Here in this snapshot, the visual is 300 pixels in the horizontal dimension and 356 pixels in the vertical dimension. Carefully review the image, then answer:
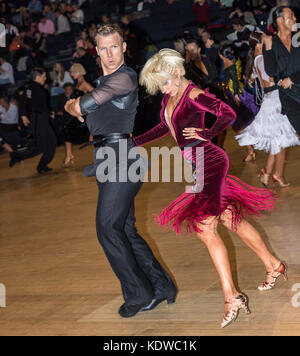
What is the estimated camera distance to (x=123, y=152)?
3344 mm

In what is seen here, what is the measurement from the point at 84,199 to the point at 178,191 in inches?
48.3

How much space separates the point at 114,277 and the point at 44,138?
5881 millimetres

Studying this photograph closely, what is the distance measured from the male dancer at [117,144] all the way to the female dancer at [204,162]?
0.60 ft

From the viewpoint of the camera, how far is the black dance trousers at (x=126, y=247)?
329 cm

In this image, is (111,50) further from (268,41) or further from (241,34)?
(241,34)

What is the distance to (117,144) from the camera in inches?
131

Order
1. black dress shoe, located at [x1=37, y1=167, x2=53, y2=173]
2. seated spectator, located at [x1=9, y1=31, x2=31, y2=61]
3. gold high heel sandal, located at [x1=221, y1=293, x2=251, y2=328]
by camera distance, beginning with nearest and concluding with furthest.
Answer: gold high heel sandal, located at [x1=221, y1=293, x2=251, y2=328] < black dress shoe, located at [x1=37, y1=167, x2=53, y2=173] < seated spectator, located at [x1=9, y1=31, x2=31, y2=61]

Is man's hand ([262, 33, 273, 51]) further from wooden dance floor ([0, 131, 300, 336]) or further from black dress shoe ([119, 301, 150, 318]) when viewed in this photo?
black dress shoe ([119, 301, 150, 318])

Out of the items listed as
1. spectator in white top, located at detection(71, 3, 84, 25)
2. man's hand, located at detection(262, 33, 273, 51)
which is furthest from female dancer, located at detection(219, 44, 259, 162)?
spectator in white top, located at detection(71, 3, 84, 25)

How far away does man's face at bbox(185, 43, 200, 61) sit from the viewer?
7494 millimetres

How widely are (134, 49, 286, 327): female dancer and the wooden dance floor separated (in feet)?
0.90

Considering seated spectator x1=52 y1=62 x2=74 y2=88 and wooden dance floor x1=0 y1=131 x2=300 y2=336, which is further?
seated spectator x1=52 y1=62 x2=74 y2=88

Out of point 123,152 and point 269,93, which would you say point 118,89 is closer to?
point 123,152

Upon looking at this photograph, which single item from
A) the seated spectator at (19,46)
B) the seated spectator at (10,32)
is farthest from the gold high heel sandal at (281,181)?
the seated spectator at (10,32)
